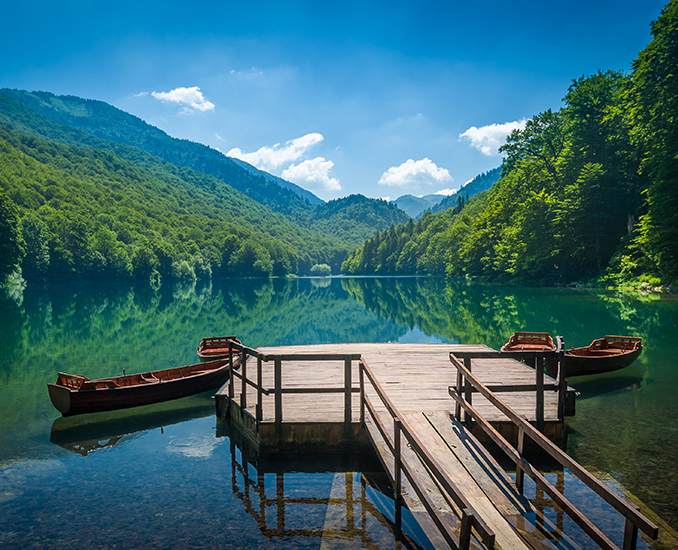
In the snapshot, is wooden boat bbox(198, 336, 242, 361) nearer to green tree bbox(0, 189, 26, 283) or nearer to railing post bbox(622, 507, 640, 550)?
railing post bbox(622, 507, 640, 550)

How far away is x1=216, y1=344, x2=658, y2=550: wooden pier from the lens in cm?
418

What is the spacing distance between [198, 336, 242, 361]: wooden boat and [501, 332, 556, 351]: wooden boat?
8759 mm

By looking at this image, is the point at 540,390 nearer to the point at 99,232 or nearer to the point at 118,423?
the point at 118,423

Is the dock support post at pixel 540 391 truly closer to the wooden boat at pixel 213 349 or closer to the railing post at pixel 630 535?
the railing post at pixel 630 535

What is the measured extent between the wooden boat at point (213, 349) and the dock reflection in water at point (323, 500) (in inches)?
246

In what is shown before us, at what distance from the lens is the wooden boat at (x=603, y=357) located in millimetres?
12906

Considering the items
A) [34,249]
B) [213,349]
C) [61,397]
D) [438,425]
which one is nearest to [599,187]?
[213,349]

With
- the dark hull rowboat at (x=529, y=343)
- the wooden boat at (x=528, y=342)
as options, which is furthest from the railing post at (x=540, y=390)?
the wooden boat at (x=528, y=342)

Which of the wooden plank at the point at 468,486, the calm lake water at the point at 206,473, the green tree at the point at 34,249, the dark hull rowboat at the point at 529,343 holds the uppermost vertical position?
the green tree at the point at 34,249

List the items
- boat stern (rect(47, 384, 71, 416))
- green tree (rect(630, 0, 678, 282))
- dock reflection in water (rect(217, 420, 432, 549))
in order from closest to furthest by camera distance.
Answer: dock reflection in water (rect(217, 420, 432, 549)) → boat stern (rect(47, 384, 71, 416)) → green tree (rect(630, 0, 678, 282))

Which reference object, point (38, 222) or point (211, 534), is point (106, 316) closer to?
point (211, 534)

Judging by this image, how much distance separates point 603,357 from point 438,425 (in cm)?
876

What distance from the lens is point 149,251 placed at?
104 metres

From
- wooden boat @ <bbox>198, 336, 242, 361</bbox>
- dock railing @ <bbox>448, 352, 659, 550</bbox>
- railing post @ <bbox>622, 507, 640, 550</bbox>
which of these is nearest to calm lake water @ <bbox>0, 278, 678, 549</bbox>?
dock railing @ <bbox>448, 352, 659, 550</bbox>
